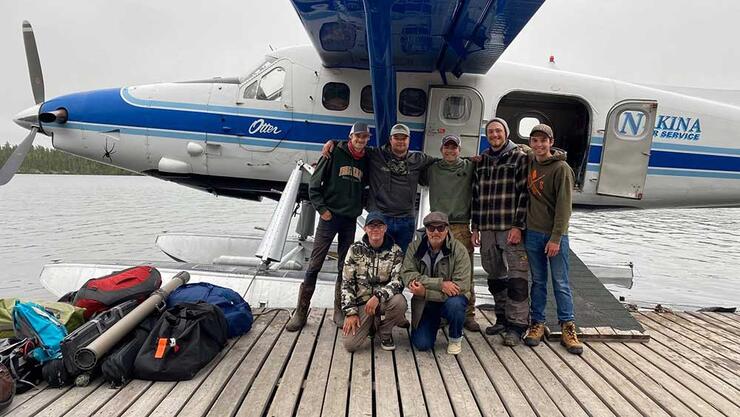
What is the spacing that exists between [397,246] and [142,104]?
4.58m

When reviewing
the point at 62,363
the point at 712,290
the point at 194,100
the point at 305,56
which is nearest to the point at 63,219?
the point at 194,100

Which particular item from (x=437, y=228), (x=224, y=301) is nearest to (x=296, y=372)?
(x=224, y=301)

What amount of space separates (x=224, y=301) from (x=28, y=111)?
483 cm

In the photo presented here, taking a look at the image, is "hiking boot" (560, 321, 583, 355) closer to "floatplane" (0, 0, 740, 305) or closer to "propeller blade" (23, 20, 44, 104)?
"floatplane" (0, 0, 740, 305)

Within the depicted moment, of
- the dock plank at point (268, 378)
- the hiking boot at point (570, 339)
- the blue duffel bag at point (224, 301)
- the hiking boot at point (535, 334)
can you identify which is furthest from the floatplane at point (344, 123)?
the hiking boot at point (570, 339)

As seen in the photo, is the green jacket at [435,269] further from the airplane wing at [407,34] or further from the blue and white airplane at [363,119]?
the blue and white airplane at [363,119]

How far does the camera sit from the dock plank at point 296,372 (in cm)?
254

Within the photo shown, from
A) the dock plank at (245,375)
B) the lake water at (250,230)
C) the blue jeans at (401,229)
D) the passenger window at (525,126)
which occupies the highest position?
the passenger window at (525,126)

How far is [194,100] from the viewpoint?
612cm

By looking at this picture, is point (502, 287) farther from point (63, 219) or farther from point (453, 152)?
point (63, 219)

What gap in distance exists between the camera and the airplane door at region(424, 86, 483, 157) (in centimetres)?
585

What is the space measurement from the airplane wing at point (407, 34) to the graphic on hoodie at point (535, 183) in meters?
1.68

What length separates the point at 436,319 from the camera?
342 cm

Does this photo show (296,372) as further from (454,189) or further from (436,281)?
(454,189)
